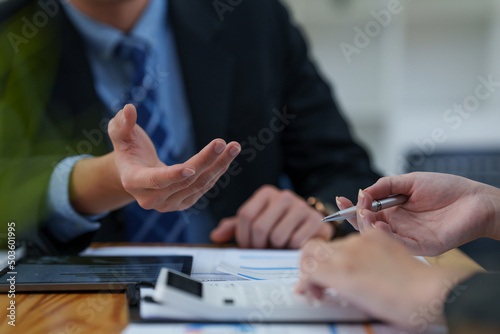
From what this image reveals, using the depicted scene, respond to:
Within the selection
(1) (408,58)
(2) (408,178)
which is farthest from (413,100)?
(2) (408,178)

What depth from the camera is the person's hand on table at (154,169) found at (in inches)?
18.6

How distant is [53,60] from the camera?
0.95 metres

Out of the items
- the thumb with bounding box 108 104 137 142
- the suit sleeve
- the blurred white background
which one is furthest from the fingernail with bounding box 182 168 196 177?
the blurred white background

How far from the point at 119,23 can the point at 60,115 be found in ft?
0.77

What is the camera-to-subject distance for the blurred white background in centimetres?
216

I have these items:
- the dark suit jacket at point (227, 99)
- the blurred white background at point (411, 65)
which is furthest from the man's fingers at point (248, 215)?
the blurred white background at point (411, 65)

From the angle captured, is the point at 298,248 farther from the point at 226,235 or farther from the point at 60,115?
the point at 60,115

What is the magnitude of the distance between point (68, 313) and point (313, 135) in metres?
0.74

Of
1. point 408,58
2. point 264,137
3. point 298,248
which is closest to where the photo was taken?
point 298,248

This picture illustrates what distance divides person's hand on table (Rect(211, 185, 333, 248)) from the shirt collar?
46 cm

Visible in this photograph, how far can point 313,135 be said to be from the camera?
1.06m

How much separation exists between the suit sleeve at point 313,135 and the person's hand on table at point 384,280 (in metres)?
0.58

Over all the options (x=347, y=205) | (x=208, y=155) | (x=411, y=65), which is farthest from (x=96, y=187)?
(x=411, y=65)

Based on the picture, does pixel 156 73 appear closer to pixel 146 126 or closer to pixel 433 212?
pixel 146 126
